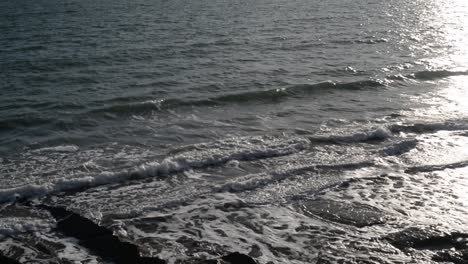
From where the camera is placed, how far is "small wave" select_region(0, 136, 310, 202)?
10.6 meters

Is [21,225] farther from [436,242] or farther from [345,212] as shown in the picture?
[436,242]

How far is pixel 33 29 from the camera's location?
32250 mm

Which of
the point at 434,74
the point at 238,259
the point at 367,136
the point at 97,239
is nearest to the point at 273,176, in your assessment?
the point at 238,259

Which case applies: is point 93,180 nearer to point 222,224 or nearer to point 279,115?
point 222,224

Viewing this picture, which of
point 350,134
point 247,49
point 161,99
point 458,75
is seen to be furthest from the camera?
point 247,49

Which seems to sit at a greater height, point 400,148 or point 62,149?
point 400,148

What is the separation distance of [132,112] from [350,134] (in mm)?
7047

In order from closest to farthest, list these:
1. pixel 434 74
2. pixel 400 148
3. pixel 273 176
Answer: pixel 273 176
pixel 400 148
pixel 434 74

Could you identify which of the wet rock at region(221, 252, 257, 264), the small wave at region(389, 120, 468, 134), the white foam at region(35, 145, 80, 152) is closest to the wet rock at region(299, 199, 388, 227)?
the wet rock at region(221, 252, 257, 264)

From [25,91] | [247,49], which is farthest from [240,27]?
[25,91]

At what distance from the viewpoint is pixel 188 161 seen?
1233 centimetres

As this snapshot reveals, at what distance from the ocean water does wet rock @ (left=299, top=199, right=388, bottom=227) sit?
41mm

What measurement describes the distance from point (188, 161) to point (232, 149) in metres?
1.44

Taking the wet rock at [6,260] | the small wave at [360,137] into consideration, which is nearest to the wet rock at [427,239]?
the small wave at [360,137]
